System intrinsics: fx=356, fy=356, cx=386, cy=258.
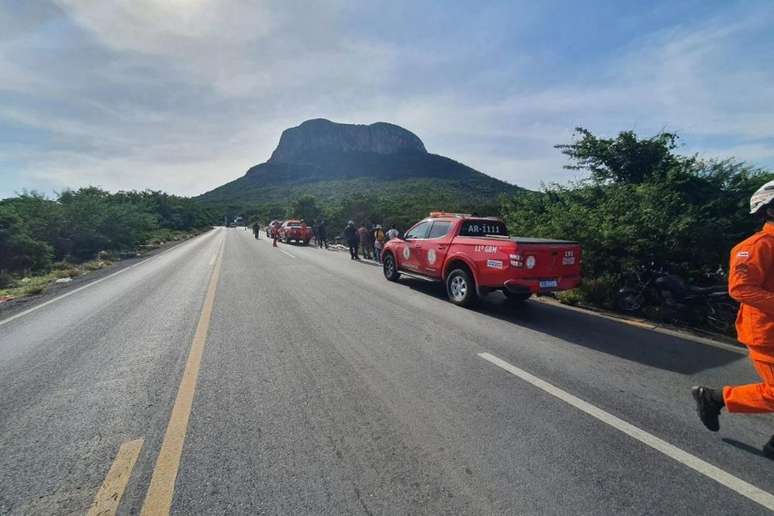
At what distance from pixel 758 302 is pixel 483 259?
4479 millimetres

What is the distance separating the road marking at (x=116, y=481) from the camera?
2.14m

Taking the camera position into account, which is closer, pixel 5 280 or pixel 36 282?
pixel 36 282

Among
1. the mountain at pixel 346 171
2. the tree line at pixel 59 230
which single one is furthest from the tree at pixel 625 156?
the mountain at pixel 346 171

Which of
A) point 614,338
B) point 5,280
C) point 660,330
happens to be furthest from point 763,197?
point 5,280

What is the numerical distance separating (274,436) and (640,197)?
954 centimetres

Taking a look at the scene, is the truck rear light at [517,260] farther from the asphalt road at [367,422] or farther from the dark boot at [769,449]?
the dark boot at [769,449]

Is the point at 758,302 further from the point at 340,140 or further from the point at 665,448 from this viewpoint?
the point at 340,140

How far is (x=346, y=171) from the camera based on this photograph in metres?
118

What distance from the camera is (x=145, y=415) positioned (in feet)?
10.5

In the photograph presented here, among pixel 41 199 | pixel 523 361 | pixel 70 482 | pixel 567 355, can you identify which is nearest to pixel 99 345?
pixel 70 482

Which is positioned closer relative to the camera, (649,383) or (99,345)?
(649,383)

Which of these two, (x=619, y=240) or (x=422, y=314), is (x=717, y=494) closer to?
(x=422, y=314)

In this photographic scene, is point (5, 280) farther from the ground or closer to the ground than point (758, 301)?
closer to the ground

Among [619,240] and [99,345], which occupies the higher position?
[619,240]
